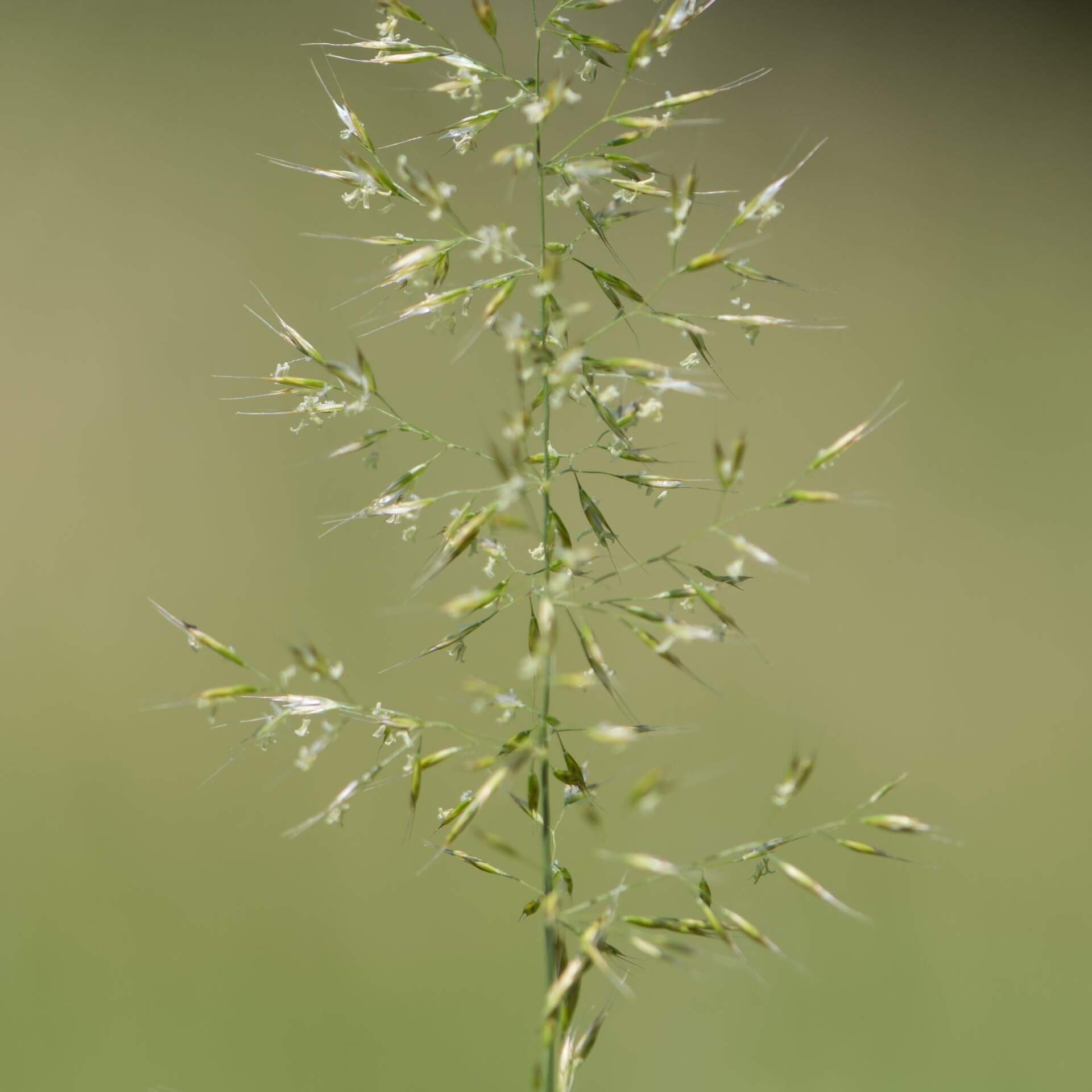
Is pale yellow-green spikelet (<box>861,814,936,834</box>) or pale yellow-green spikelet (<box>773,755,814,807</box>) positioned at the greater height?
pale yellow-green spikelet (<box>773,755,814,807</box>)

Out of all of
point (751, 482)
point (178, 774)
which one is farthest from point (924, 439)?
point (178, 774)

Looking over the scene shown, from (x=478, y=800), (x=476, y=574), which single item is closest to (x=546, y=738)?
(x=478, y=800)

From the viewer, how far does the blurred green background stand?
140cm

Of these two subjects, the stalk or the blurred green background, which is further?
the blurred green background

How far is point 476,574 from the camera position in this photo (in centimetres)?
144

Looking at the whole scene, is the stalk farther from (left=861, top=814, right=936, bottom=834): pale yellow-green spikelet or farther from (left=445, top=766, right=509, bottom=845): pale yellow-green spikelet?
(left=861, top=814, right=936, bottom=834): pale yellow-green spikelet

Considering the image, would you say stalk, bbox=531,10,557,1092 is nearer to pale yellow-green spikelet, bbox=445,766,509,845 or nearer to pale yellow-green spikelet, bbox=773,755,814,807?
pale yellow-green spikelet, bbox=445,766,509,845

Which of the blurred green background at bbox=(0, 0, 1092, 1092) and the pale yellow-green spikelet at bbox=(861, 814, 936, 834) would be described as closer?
the pale yellow-green spikelet at bbox=(861, 814, 936, 834)

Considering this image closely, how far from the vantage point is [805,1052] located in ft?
5.05

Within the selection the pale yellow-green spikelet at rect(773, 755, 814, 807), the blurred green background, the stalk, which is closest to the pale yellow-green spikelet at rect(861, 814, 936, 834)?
the pale yellow-green spikelet at rect(773, 755, 814, 807)

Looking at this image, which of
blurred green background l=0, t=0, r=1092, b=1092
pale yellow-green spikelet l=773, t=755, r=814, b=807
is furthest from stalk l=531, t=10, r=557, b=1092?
blurred green background l=0, t=0, r=1092, b=1092

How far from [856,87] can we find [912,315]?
379 mm

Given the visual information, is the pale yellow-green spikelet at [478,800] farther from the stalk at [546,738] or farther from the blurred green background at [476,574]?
the blurred green background at [476,574]

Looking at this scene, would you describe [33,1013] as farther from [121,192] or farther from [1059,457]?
[1059,457]
